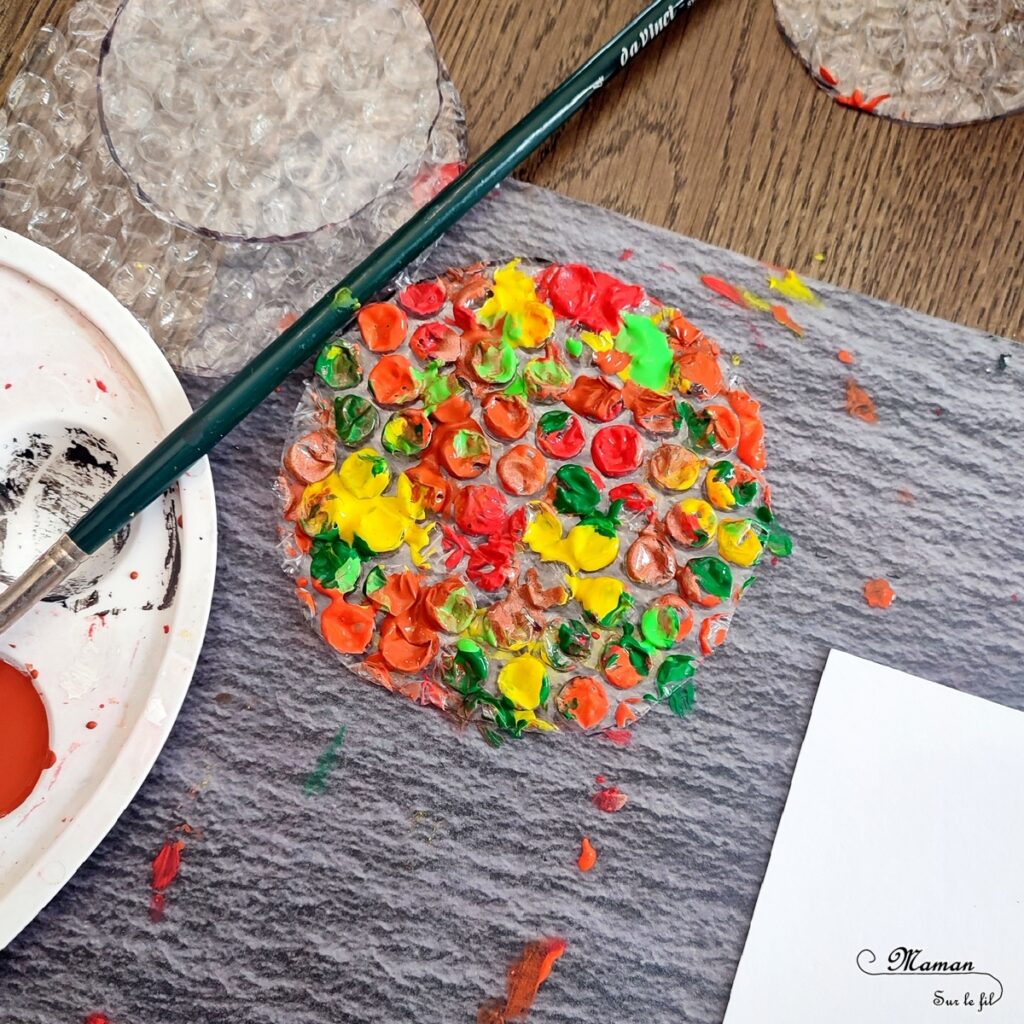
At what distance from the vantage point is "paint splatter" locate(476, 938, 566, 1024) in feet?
1.61

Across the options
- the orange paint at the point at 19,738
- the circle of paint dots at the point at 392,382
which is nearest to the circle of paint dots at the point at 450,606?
the circle of paint dots at the point at 392,382

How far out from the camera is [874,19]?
51 cm

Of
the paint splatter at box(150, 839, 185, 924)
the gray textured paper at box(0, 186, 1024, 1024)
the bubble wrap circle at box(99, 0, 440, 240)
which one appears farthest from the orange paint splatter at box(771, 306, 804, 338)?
the paint splatter at box(150, 839, 185, 924)

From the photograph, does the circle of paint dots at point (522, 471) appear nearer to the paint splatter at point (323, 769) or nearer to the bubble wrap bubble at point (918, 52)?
the paint splatter at point (323, 769)

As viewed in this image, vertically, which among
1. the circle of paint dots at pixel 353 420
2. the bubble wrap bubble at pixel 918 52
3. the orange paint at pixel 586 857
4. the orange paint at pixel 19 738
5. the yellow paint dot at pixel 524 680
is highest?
the bubble wrap bubble at pixel 918 52

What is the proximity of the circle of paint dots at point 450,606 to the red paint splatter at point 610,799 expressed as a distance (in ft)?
0.37

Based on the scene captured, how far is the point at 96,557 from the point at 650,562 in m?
0.29

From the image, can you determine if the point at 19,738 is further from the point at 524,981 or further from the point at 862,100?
the point at 862,100

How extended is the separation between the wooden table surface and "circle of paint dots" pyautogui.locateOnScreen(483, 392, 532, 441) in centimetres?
12

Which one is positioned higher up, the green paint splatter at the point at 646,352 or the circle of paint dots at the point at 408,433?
the green paint splatter at the point at 646,352

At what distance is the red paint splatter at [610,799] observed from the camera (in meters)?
0.50

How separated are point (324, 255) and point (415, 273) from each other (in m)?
0.05

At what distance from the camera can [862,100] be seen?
51 cm

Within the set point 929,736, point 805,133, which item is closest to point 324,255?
point 805,133
